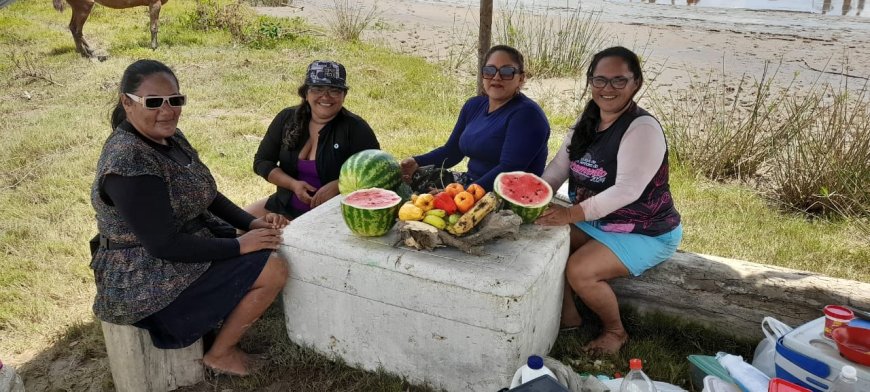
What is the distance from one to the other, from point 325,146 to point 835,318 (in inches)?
121

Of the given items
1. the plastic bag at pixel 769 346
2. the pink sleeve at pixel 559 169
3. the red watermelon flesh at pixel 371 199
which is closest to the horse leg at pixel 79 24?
the red watermelon flesh at pixel 371 199

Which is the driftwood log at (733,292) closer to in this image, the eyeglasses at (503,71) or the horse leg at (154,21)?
the eyeglasses at (503,71)

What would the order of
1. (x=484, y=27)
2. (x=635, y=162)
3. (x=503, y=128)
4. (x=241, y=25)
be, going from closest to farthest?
(x=635, y=162), (x=503, y=128), (x=484, y=27), (x=241, y=25)

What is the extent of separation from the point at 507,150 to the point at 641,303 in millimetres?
1253

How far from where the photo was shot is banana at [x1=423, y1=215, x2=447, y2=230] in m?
3.22

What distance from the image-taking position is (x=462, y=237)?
3178 millimetres

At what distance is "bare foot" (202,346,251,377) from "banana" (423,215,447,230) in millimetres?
1334

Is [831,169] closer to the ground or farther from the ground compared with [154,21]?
closer to the ground

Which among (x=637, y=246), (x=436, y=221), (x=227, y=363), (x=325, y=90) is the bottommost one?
(x=227, y=363)

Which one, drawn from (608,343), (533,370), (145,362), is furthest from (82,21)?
(533,370)

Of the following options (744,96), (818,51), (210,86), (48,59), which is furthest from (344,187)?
(818,51)

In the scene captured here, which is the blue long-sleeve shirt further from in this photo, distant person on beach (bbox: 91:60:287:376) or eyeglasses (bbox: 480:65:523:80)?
distant person on beach (bbox: 91:60:287:376)

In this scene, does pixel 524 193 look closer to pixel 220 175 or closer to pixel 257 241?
pixel 257 241

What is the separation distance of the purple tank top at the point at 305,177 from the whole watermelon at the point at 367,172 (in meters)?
0.38
